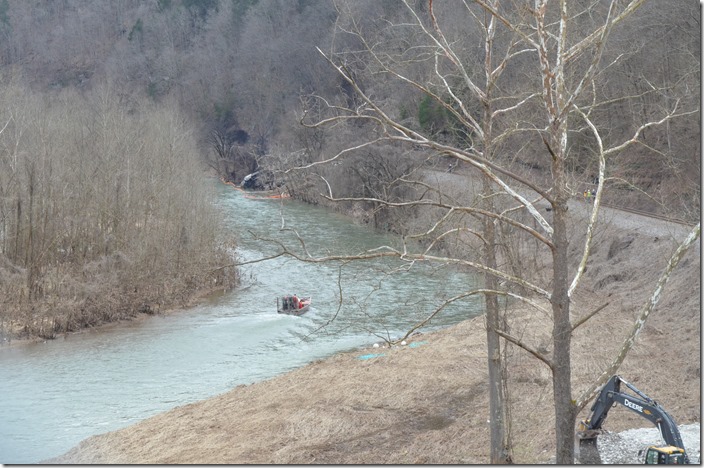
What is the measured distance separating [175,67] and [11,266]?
6510 centimetres

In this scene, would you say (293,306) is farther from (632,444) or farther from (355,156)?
(355,156)

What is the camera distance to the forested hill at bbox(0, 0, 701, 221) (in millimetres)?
30734

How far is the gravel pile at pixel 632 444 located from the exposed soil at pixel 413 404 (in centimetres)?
87

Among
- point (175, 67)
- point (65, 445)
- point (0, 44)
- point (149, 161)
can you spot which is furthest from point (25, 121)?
point (0, 44)

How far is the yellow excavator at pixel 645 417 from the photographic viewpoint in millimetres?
8852

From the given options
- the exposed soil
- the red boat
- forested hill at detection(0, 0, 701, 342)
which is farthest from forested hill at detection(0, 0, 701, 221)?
the red boat

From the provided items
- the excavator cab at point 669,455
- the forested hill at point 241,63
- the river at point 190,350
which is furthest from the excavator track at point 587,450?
the forested hill at point 241,63

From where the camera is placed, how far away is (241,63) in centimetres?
8169

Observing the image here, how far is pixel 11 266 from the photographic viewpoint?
1043 inches

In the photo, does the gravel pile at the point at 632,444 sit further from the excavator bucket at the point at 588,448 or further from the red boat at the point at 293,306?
the red boat at the point at 293,306

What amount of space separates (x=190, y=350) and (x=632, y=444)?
46.0 feet

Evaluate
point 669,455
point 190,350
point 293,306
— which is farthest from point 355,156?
point 669,455

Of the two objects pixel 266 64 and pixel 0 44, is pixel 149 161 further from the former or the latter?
pixel 0 44

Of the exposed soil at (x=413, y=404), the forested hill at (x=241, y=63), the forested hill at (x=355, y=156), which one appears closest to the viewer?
the exposed soil at (x=413, y=404)
